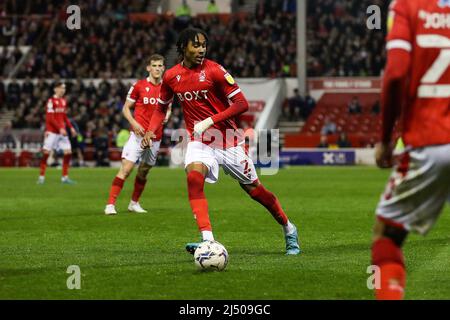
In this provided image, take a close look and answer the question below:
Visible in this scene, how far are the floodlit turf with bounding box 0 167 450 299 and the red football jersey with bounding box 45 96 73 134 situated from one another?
4.47 meters

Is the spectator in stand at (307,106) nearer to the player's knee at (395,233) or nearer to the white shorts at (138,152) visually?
the white shorts at (138,152)

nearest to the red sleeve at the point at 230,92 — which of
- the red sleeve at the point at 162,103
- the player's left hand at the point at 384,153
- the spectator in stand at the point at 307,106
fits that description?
the red sleeve at the point at 162,103

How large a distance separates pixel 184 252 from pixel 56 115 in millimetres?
16171

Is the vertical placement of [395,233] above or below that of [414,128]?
below

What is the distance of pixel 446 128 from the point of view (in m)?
5.91

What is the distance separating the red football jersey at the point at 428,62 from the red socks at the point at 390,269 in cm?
68

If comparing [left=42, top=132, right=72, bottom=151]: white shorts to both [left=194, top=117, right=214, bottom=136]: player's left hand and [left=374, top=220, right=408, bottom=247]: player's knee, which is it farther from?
[left=374, top=220, right=408, bottom=247]: player's knee

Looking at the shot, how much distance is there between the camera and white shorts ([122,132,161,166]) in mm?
16516

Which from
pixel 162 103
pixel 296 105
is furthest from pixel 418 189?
pixel 296 105

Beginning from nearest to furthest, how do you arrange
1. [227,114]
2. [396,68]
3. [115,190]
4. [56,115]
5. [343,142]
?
[396,68], [227,114], [115,190], [56,115], [343,142]

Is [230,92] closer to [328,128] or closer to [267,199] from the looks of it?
[267,199]

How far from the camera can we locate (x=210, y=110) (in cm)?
1036

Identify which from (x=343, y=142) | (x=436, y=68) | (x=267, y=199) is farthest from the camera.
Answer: (x=343, y=142)

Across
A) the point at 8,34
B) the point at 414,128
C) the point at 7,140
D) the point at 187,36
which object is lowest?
A: the point at 7,140
